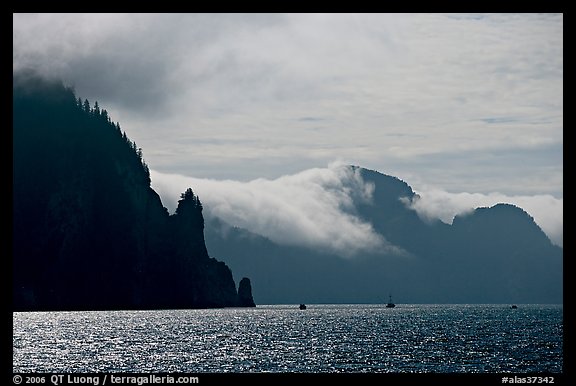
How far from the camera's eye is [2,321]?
1153 inches
